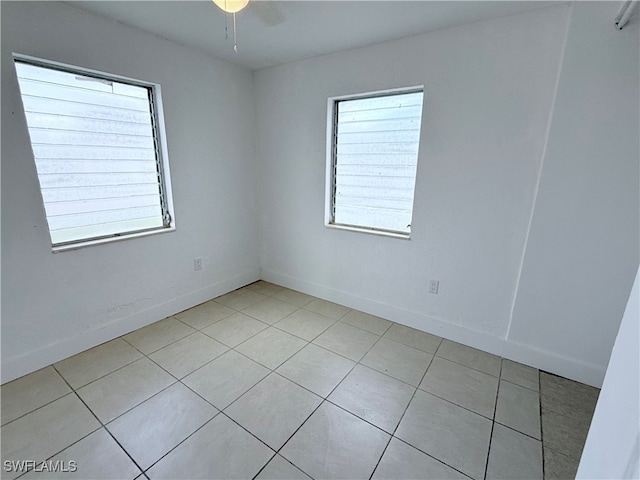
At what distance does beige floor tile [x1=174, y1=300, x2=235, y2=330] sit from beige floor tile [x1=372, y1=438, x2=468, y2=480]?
1.77 metres

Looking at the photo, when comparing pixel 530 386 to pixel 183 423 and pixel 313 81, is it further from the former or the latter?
pixel 313 81

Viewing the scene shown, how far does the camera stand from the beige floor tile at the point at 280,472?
51.8 inches

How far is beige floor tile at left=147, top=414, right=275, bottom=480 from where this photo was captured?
1.33 m

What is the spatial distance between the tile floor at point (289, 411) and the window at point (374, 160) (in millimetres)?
1095

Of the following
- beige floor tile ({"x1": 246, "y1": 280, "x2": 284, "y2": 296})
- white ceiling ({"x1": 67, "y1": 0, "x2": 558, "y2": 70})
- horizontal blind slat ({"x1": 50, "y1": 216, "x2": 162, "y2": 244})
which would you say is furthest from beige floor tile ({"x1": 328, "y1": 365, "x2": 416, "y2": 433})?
white ceiling ({"x1": 67, "y1": 0, "x2": 558, "y2": 70})

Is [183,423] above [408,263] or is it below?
below

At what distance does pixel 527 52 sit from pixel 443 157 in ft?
2.52

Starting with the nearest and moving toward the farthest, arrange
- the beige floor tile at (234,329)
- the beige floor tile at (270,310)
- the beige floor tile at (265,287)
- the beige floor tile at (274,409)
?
1. the beige floor tile at (274,409)
2. the beige floor tile at (234,329)
3. the beige floor tile at (270,310)
4. the beige floor tile at (265,287)

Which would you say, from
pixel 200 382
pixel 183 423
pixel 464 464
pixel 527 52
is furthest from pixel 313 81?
pixel 464 464

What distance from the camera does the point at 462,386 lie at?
1894mm

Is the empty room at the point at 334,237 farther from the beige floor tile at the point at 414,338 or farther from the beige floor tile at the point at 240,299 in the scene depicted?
the beige floor tile at the point at 240,299

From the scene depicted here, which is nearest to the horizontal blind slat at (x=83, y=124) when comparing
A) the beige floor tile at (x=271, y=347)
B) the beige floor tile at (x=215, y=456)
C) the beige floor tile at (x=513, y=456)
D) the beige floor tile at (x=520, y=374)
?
the beige floor tile at (x=271, y=347)

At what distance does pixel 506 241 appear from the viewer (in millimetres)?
2066

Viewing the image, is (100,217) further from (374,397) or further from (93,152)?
(374,397)
